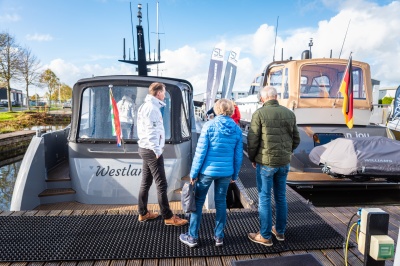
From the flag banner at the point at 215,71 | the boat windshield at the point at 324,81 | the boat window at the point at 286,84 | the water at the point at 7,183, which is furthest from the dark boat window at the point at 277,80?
the water at the point at 7,183

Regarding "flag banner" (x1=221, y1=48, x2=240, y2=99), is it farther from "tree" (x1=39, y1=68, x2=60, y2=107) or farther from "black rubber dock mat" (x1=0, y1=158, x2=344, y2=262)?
"tree" (x1=39, y1=68, x2=60, y2=107)

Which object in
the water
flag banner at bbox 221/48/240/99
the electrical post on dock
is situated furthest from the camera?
flag banner at bbox 221/48/240/99

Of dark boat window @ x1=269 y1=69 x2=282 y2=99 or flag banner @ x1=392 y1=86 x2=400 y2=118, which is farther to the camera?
flag banner @ x1=392 y1=86 x2=400 y2=118

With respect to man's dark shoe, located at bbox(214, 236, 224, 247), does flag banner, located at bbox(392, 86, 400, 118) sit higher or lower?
higher

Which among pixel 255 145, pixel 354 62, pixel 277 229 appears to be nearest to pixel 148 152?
pixel 255 145

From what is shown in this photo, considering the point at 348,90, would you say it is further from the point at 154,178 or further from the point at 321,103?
the point at 154,178

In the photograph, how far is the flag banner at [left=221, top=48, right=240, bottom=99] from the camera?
446 inches

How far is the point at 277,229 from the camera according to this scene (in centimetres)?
333

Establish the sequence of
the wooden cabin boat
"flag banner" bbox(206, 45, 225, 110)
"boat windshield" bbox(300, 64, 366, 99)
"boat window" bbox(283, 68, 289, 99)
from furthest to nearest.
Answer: "flag banner" bbox(206, 45, 225, 110) < "boat window" bbox(283, 68, 289, 99) < "boat windshield" bbox(300, 64, 366, 99) < the wooden cabin boat

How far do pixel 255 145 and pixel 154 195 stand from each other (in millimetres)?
2252

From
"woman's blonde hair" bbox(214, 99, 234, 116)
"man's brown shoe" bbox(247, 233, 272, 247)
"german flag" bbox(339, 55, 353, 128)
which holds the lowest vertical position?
"man's brown shoe" bbox(247, 233, 272, 247)

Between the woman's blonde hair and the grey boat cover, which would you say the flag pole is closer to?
the woman's blonde hair

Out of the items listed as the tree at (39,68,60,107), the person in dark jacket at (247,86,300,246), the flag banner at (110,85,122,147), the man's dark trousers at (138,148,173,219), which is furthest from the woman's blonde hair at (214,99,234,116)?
the tree at (39,68,60,107)

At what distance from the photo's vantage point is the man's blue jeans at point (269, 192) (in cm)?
308
